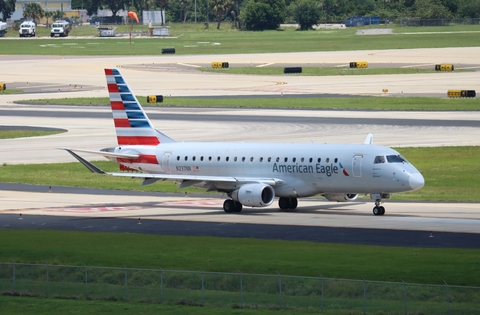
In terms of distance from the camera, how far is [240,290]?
3825cm

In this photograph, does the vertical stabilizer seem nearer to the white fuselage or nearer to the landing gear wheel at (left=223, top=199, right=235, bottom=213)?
the white fuselage

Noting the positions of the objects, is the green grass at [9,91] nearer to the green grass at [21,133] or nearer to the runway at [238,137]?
the runway at [238,137]

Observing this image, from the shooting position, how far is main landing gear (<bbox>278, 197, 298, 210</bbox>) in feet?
209

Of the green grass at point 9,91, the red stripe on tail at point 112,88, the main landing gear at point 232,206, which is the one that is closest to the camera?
the main landing gear at point 232,206

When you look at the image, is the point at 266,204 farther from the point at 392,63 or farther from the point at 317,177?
the point at 392,63

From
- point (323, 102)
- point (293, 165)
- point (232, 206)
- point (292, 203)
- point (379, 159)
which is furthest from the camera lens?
point (323, 102)

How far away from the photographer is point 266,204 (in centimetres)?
6078

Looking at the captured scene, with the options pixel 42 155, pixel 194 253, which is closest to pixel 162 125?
pixel 42 155

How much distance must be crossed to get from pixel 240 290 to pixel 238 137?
6322 cm

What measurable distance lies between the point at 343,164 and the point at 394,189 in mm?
3341

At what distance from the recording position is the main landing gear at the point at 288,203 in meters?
63.7

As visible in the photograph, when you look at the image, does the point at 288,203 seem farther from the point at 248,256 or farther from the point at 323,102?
the point at 323,102

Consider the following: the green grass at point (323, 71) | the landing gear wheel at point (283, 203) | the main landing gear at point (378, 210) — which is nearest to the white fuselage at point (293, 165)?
the main landing gear at point (378, 210)

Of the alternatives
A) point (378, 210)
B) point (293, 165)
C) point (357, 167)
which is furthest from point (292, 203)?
point (357, 167)
